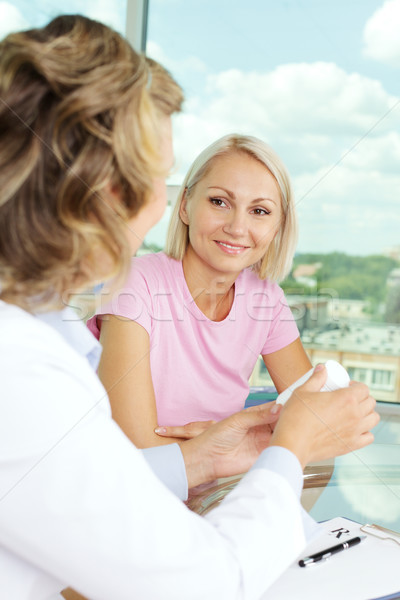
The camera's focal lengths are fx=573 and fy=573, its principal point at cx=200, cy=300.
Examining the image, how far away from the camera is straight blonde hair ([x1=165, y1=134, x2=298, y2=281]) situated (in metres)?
1.30

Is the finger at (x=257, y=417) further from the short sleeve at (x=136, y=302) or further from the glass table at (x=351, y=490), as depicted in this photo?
the short sleeve at (x=136, y=302)

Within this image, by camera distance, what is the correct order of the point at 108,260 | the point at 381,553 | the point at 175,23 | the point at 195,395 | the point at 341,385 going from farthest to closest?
the point at 175,23
the point at 195,395
the point at 341,385
the point at 381,553
the point at 108,260

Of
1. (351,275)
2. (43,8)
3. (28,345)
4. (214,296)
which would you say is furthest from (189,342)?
(43,8)

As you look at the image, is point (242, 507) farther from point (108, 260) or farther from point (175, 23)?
point (175, 23)

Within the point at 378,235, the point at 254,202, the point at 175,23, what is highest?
the point at 175,23

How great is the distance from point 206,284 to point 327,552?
2.57 feet

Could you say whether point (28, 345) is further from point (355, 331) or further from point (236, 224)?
point (355, 331)

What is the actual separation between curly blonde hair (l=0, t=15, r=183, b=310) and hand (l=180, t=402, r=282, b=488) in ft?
1.37

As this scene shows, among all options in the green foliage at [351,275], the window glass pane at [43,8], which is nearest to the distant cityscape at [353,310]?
the green foliage at [351,275]

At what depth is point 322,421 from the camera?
24.4 inches

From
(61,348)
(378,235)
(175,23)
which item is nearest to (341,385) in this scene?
(61,348)

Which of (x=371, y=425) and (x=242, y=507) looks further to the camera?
(x=371, y=425)

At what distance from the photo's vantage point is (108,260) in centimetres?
56

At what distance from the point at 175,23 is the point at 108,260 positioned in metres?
1.87
